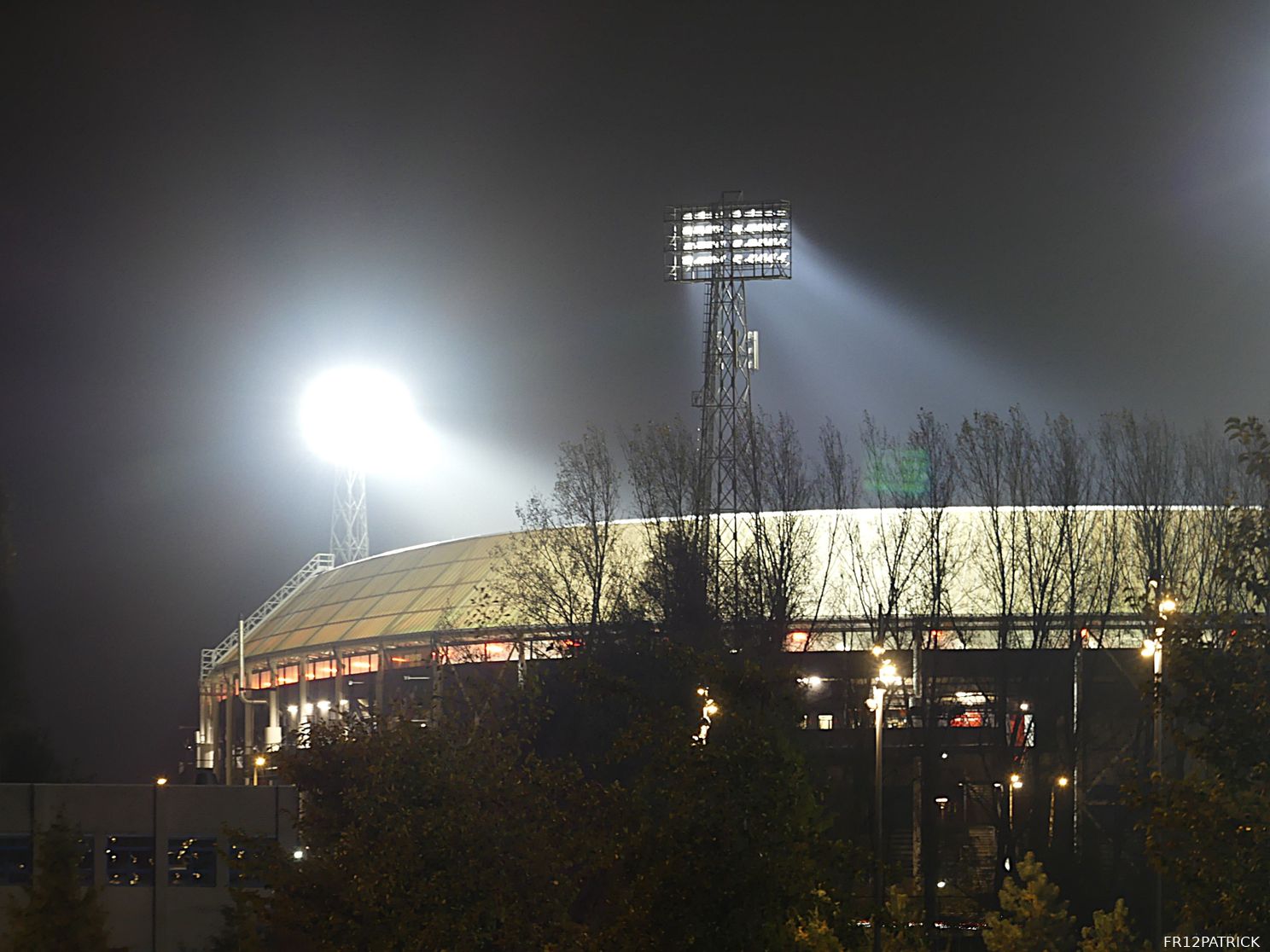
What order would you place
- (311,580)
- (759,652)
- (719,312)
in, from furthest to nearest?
(311,580)
(719,312)
(759,652)

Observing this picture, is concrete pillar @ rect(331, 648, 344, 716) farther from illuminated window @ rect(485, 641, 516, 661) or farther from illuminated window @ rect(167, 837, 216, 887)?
illuminated window @ rect(167, 837, 216, 887)

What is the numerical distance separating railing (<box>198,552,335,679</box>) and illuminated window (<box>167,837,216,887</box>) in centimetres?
4912

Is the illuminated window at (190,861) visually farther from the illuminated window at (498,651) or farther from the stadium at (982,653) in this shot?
the illuminated window at (498,651)

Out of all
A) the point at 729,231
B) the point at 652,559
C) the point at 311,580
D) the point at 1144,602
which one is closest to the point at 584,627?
the point at 652,559

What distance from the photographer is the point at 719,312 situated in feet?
175

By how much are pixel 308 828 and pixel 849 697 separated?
82.0 feet

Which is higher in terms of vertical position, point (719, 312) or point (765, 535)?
point (719, 312)

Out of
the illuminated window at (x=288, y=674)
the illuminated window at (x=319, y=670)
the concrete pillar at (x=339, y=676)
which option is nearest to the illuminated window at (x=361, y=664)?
the concrete pillar at (x=339, y=676)

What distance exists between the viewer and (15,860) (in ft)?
140

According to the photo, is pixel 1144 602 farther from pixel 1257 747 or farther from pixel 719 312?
pixel 719 312

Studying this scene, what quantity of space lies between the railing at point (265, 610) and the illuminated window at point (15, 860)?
162 feet

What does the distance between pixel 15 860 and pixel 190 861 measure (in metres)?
4.73

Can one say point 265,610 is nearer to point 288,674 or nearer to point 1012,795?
point 288,674

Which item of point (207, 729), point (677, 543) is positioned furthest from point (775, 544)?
point (207, 729)
